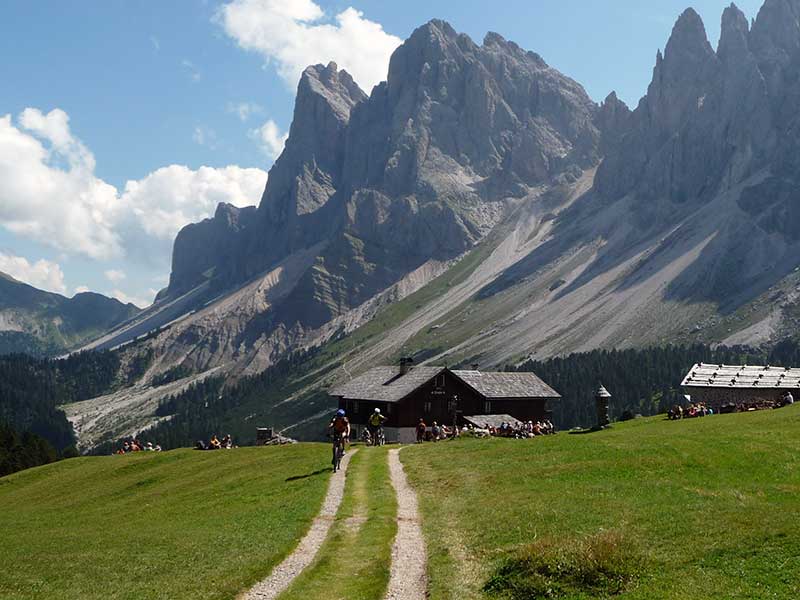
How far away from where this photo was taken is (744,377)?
3482 inches

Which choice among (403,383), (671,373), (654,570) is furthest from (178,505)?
(671,373)

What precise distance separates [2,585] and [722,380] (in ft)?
282

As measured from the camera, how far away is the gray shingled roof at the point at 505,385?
95.0 meters

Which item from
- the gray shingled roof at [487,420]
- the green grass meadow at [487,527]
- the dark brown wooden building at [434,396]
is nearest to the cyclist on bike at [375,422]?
the green grass meadow at [487,527]

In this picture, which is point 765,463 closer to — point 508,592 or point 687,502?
point 687,502

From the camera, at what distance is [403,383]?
293 feet

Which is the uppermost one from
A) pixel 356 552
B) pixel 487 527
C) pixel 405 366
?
pixel 405 366

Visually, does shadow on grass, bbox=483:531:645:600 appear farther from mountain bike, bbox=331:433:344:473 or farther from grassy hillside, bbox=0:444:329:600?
mountain bike, bbox=331:433:344:473

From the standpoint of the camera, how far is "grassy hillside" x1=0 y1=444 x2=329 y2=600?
22.0m

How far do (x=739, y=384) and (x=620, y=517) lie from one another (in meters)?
71.8

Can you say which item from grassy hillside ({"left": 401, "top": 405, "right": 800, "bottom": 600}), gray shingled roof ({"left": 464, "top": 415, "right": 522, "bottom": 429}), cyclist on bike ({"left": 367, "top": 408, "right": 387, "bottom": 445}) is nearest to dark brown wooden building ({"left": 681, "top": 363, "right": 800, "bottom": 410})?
gray shingled roof ({"left": 464, "top": 415, "right": 522, "bottom": 429})

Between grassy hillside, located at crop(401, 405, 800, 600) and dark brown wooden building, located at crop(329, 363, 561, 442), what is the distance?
143 feet

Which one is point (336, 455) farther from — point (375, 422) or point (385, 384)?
point (385, 384)

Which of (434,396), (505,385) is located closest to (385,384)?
(434,396)
